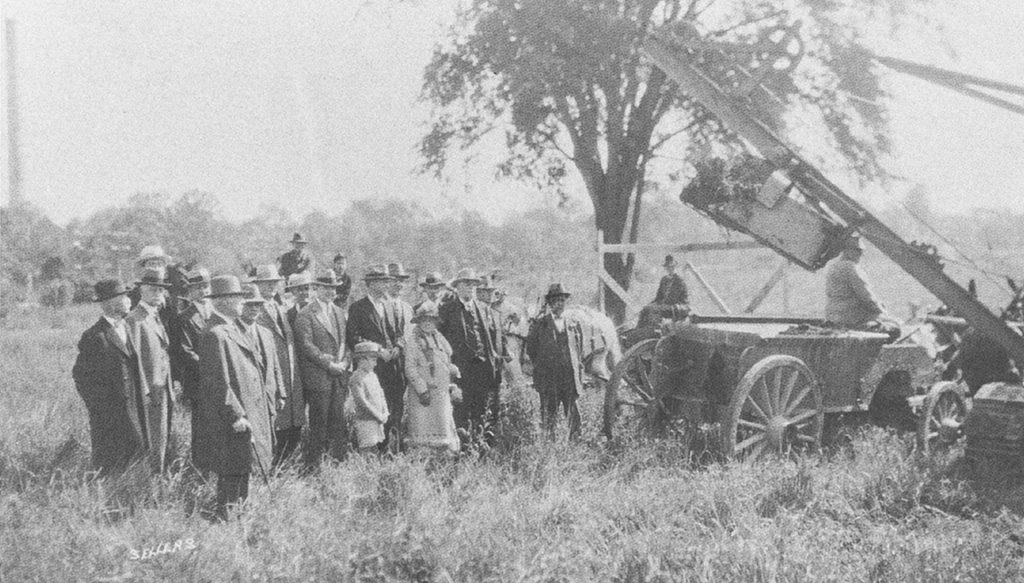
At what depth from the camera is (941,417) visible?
7656mm

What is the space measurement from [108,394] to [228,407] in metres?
1.20

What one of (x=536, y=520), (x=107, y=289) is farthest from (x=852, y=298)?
(x=107, y=289)

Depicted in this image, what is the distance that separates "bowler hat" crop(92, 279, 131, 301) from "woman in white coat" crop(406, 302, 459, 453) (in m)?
2.18

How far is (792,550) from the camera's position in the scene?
4781mm

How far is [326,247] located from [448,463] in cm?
3394

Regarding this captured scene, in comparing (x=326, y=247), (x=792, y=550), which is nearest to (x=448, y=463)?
(x=792, y=550)

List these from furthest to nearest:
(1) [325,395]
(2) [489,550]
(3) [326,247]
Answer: (3) [326,247] → (1) [325,395] → (2) [489,550]

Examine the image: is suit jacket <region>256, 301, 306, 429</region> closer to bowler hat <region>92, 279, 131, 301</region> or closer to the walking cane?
bowler hat <region>92, 279, 131, 301</region>

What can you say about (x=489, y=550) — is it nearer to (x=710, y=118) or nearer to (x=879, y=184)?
(x=710, y=118)

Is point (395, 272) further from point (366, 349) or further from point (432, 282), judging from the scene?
point (366, 349)

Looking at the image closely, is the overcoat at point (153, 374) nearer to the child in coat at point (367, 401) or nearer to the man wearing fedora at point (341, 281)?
the child in coat at point (367, 401)

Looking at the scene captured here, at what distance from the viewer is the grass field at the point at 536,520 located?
4.38 meters

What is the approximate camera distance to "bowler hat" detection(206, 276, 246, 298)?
5457mm

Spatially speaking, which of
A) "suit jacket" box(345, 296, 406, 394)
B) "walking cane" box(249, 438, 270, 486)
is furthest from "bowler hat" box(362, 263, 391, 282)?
"walking cane" box(249, 438, 270, 486)
